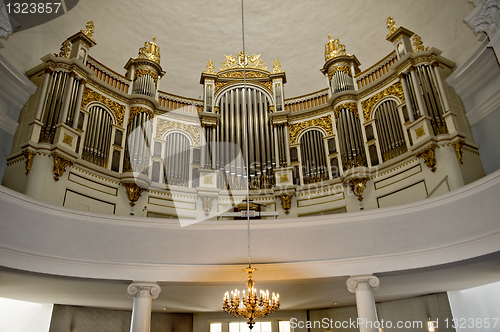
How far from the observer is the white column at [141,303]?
634 cm

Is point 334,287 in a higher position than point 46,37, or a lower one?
lower

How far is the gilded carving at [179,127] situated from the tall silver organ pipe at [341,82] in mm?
4055

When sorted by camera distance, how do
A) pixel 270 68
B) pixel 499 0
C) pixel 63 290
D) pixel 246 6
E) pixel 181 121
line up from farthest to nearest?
pixel 270 68 → pixel 246 6 → pixel 181 121 → pixel 63 290 → pixel 499 0

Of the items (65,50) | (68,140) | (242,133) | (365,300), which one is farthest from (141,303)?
(65,50)

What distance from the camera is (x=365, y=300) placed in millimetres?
6480

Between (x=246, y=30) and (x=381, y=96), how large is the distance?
571cm

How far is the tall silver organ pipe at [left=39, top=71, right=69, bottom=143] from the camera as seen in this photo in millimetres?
8445

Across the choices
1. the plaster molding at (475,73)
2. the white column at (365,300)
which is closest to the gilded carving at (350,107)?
the plaster molding at (475,73)

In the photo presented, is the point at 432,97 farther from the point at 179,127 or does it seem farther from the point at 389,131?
the point at 179,127

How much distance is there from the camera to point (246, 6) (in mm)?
13070

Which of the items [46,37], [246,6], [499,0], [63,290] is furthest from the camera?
[246,6]

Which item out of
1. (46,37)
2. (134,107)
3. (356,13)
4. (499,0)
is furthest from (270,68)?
(499,0)

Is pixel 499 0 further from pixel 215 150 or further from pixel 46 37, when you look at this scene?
pixel 46 37

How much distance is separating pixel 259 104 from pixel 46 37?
A: 20.0 feet
